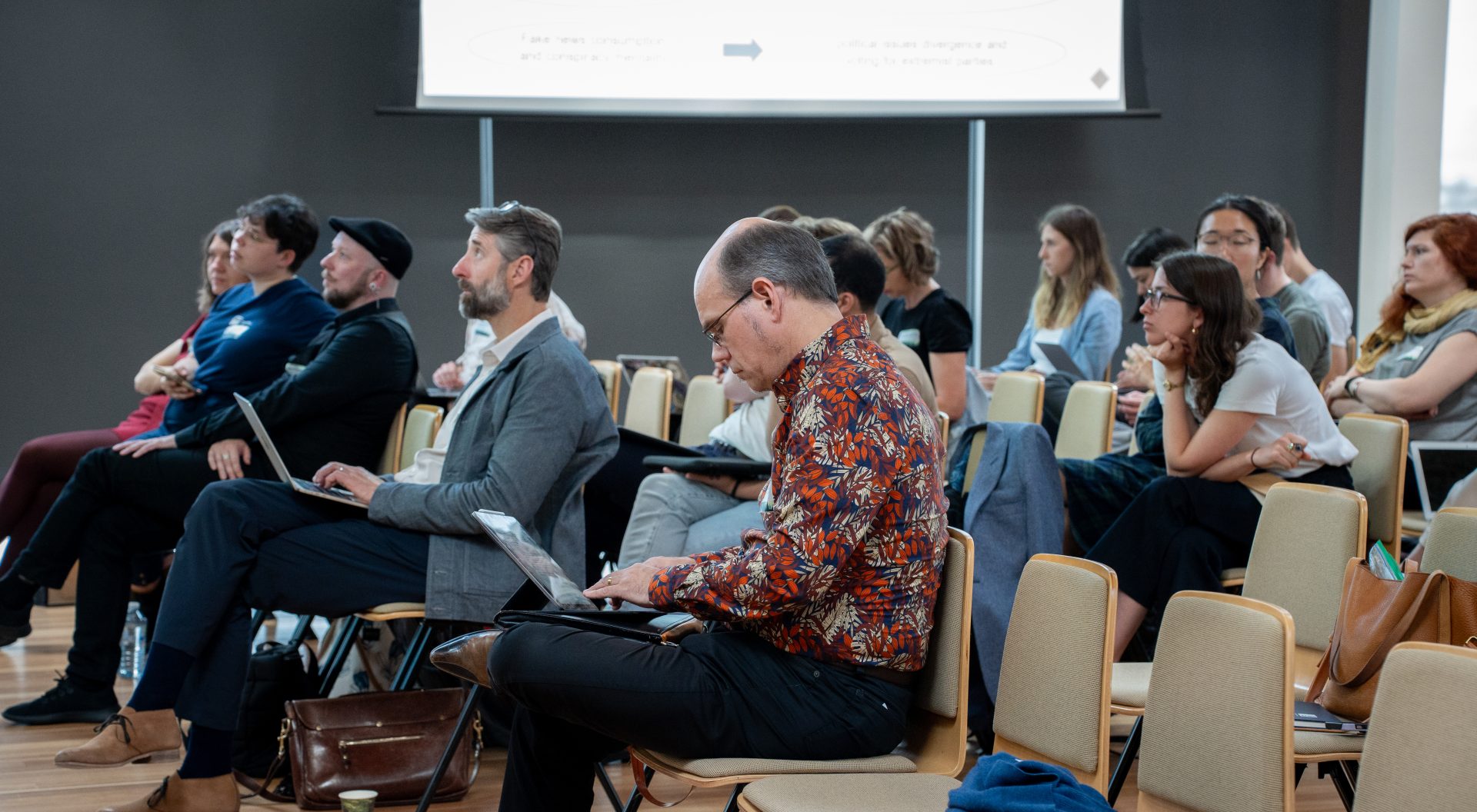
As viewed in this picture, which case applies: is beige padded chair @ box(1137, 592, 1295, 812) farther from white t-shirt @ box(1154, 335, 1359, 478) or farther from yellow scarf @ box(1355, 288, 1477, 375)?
yellow scarf @ box(1355, 288, 1477, 375)

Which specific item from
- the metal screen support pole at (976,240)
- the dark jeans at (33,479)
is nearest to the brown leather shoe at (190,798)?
the dark jeans at (33,479)

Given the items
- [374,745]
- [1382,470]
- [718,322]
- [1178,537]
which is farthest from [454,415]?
[1382,470]

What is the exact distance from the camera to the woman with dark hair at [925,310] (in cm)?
404

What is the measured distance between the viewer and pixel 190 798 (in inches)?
104

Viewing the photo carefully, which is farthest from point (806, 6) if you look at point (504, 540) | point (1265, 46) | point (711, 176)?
point (504, 540)

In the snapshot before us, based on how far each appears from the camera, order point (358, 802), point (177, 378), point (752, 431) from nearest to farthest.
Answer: point (358, 802)
point (752, 431)
point (177, 378)

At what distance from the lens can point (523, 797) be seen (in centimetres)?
204

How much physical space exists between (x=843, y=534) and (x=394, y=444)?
6.55 feet

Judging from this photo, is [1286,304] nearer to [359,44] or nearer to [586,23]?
[586,23]

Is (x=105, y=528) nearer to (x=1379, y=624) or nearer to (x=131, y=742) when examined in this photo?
(x=131, y=742)

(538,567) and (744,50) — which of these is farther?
(744,50)

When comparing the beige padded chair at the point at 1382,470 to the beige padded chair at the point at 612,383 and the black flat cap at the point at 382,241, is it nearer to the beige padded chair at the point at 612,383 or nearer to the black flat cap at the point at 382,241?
the beige padded chair at the point at 612,383

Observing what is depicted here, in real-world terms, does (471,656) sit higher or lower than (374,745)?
higher

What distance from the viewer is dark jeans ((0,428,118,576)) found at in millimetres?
4199
